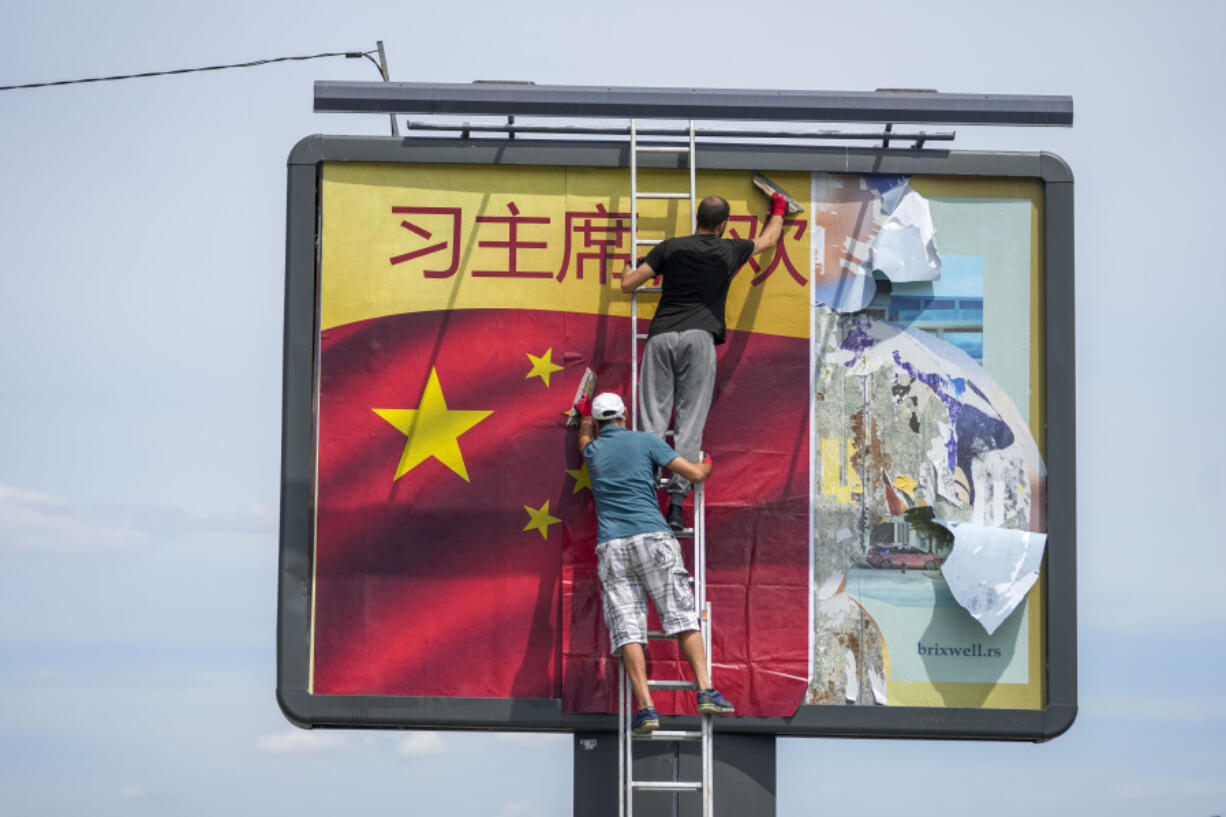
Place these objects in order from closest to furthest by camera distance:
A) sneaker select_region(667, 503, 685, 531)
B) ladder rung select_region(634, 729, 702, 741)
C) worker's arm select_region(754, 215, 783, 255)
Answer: ladder rung select_region(634, 729, 702, 741) < sneaker select_region(667, 503, 685, 531) < worker's arm select_region(754, 215, 783, 255)

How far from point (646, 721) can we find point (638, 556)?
3.31 feet

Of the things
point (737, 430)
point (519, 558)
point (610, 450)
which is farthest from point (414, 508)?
point (737, 430)

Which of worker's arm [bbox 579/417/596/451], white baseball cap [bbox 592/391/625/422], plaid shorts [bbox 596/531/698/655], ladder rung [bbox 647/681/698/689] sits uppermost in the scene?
white baseball cap [bbox 592/391/625/422]

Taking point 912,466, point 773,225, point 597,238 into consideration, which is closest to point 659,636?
point 912,466

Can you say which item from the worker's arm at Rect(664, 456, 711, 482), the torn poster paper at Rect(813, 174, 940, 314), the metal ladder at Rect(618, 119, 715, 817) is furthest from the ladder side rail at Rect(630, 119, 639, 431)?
the torn poster paper at Rect(813, 174, 940, 314)

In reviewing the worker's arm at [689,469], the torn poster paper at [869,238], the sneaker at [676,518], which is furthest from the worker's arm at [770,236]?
the sneaker at [676,518]

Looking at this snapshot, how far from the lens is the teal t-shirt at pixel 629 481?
10141 mm

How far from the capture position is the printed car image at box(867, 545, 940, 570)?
1091 cm

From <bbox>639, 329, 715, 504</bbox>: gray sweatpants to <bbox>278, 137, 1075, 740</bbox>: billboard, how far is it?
34 centimetres

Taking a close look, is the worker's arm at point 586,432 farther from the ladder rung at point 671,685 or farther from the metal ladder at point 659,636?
the ladder rung at point 671,685

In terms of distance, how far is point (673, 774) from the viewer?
10797mm

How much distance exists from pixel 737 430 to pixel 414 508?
223 centimetres

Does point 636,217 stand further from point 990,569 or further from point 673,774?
point 673,774

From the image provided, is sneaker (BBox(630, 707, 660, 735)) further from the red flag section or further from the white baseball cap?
the white baseball cap
